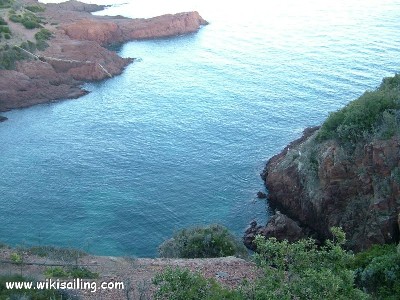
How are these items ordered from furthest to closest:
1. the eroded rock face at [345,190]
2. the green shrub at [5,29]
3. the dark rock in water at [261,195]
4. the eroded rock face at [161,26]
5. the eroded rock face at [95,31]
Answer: the eroded rock face at [161,26] → the eroded rock face at [95,31] → the green shrub at [5,29] → the dark rock in water at [261,195] → the eroded rock face at [345,190]

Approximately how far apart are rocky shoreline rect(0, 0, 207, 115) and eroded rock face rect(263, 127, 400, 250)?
125 feet

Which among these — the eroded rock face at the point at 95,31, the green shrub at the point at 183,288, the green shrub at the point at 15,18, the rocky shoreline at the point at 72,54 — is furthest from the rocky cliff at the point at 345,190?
the green shrub at the point at 15,18

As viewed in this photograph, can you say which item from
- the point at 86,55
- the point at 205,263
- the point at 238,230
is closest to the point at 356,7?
the point at 86,55

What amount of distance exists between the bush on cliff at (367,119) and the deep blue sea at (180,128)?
8.73 m

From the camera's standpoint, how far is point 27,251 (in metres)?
28.0

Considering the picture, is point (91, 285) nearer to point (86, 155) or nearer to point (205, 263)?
point (205, 263)

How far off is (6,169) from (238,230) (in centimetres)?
2243

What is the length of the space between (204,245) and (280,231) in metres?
8.24

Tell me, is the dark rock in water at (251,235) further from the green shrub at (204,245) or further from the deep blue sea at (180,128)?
the green shrub at (204,245)

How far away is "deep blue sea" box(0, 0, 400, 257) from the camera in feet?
130

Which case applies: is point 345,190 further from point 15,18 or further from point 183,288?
point 15,18

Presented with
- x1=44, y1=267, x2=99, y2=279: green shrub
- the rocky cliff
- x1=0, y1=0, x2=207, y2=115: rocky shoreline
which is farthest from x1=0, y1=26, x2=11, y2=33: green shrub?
x1=44, y1=267, x2=99, y2=279: green shrub

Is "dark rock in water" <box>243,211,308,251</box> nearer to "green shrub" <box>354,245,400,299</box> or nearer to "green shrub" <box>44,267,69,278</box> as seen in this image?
"green shrub" <box>354,245,400,299</box>

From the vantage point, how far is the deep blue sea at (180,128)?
3966 centimetres
